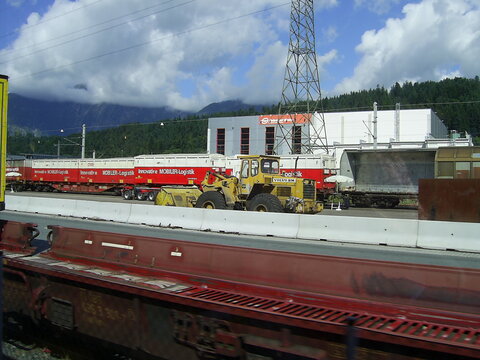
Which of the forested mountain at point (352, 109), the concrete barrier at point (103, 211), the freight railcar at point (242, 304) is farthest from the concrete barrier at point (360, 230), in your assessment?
the forested mountain at point (352, 109)

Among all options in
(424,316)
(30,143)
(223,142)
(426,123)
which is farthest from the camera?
(223,142)

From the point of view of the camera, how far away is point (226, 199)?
20.6 metres

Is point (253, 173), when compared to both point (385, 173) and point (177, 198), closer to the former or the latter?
point (177, 198)

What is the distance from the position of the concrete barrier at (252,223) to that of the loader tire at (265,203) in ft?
7.12

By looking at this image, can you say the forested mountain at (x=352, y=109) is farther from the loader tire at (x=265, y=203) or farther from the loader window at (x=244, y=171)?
the loader tire at (x=265, y=203)

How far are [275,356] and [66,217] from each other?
825 inches

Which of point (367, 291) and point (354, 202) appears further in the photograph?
point (354, 202)

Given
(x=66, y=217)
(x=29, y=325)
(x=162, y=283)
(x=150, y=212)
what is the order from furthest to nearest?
(x=66, y=217) < (x=150, y=212) < (x=29, y=325) < (x=162, y=283)

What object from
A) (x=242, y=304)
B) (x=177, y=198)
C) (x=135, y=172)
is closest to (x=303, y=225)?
(x=177, y=198)

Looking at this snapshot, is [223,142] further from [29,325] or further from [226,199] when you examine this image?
[29,325]

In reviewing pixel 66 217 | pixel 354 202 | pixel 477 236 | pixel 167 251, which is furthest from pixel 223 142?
pixel 167 251

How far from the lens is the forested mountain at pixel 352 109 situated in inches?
4520

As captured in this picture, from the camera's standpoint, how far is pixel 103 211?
21531 mm

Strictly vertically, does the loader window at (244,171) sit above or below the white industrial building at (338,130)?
below
